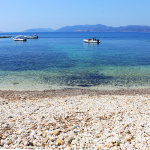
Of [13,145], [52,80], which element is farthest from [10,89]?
[13,145]

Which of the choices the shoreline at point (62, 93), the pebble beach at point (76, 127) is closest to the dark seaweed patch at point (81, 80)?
the shoreline at point (62, 93)

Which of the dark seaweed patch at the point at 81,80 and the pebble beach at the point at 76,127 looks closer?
the pebble beach at the point at 76,127

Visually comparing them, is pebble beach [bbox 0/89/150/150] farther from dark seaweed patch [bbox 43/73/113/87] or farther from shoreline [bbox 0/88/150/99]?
dark seaweed patch [bbox 43/73/113/87]

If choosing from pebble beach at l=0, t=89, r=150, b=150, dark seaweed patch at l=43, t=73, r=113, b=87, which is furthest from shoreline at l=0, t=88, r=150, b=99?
pebble beach at l=0, t=89, r=150, b=150

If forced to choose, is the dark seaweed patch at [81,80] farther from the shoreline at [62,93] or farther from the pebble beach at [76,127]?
the pebble beach at [76,127]

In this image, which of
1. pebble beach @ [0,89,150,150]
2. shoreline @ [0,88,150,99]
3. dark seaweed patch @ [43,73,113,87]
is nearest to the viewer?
pebble beach @ [0,89,150,150]

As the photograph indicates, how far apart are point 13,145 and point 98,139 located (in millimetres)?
3166

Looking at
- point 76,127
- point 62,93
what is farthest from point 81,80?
point 76,127

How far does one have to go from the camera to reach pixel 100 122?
8445mm

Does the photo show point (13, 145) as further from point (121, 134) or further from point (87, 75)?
point (87, 75)

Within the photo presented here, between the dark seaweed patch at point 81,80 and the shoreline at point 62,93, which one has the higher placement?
the dark seaweed patch at point 81,80

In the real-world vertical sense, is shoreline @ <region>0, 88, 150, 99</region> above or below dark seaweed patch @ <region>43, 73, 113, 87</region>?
below

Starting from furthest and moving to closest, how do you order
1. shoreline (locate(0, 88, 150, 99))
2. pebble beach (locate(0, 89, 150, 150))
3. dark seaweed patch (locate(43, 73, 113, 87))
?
dark seaweed patch (locate(43, 73, 113, 87)) < shoreline (locate(0, 88, 150, 99)) < pebble beach (locate(0, 89, 150, 150))

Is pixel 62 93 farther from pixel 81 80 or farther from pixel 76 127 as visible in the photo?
pixel 76 127
